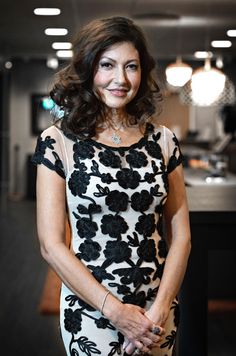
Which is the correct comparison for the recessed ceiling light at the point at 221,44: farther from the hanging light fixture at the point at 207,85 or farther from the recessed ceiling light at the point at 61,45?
the hanging light fixture at the point at 207,85

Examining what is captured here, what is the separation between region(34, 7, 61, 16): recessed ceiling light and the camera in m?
8.12

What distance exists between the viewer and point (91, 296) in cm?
192

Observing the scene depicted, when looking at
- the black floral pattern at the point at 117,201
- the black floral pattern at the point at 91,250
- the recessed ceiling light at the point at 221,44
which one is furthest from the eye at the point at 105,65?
the recessed ceiling light at the point at 221,44

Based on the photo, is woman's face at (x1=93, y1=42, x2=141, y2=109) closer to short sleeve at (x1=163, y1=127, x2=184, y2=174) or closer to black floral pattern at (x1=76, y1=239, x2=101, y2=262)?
short sleeve at (x1=163, y1=127, x2=184, y2=174)

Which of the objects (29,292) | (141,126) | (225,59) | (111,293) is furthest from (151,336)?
(225,59)

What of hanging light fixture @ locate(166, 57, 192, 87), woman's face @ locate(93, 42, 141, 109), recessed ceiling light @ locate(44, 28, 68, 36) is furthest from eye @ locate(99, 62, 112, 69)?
recessed ceiling light @ locate(44, 28, 68, 36)

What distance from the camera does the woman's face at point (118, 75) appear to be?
1981 mm

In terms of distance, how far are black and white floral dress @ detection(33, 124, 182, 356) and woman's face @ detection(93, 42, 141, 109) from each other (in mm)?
136

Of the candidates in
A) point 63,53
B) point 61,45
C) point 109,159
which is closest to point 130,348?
point 109,159

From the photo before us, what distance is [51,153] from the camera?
78.1 inches

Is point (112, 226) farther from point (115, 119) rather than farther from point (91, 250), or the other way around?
point (115, 119)

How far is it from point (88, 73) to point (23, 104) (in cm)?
1257

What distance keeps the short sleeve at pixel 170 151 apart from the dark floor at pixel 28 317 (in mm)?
2373

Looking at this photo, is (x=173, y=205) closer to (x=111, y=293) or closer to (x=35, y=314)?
(x=111, y=293)
